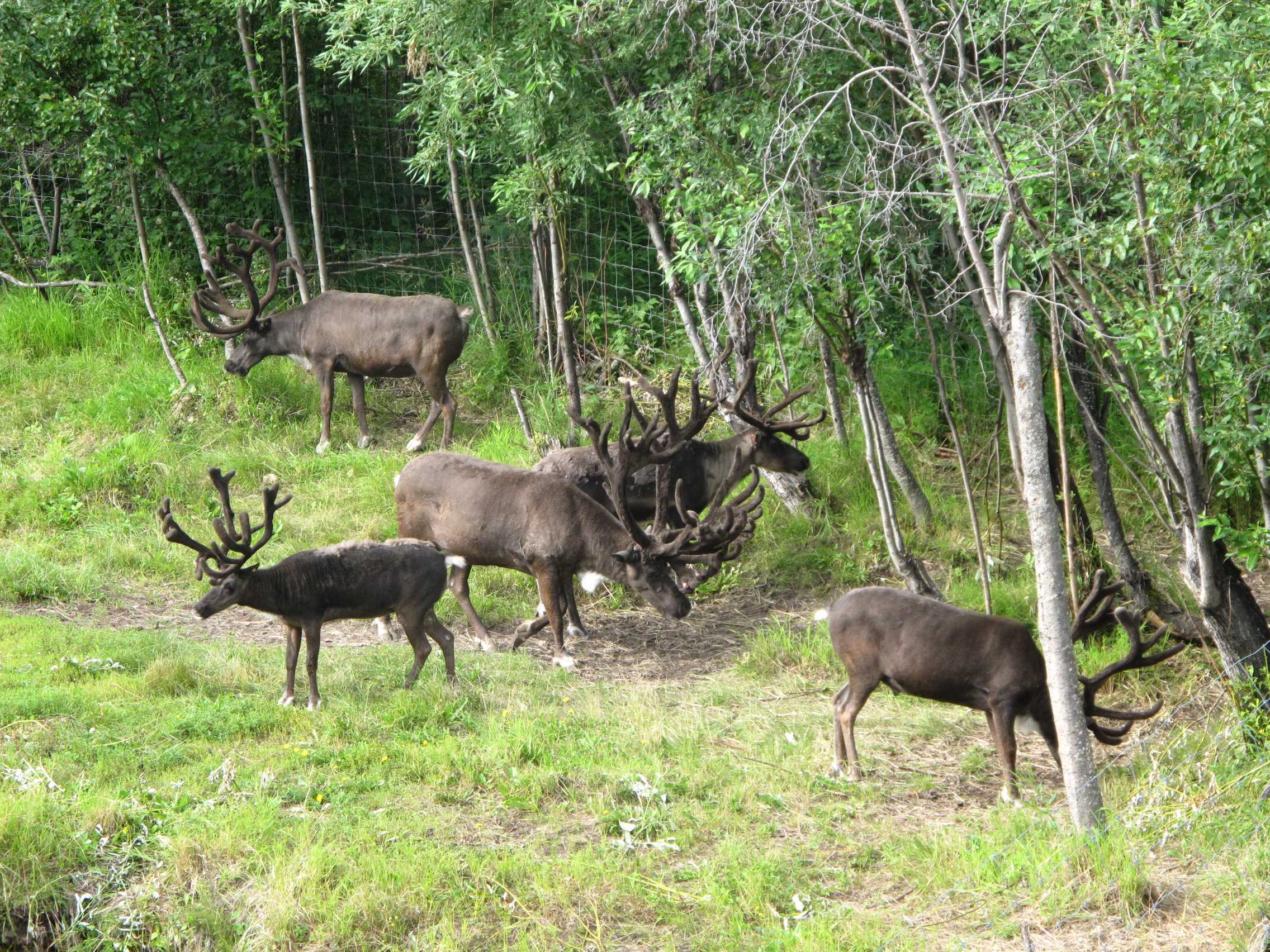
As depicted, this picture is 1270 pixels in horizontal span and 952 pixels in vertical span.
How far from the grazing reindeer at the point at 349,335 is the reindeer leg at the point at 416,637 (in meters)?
4.51

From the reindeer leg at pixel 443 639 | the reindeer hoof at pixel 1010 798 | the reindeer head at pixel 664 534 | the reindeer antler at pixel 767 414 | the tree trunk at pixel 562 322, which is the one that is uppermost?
the tree trunk at pixel 562 322

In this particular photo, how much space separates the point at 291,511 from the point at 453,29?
426 centimetres

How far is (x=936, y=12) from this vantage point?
10133mm

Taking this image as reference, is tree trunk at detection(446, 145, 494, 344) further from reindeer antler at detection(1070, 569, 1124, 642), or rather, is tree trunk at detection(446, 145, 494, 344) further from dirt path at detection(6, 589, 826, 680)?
reindeer antler at detection(1070, 569, 1124, 642)

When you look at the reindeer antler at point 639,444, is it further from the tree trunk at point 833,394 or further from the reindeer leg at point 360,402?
the reindeer leg at point 360,402

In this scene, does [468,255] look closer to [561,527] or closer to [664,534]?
[561,527]

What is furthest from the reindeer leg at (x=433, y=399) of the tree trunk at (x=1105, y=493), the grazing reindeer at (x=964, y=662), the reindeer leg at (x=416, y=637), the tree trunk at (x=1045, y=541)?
the tree trunk at (x=1045, y=541)

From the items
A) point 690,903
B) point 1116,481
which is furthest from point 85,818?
point 1116,481

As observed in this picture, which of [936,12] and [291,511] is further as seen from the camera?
[291,511]

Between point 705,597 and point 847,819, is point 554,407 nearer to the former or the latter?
point 705,597

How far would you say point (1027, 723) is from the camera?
26.6 feet

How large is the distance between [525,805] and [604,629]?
141 inches

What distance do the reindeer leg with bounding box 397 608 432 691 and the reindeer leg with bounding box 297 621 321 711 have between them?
1.82 ft

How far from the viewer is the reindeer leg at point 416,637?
30.3ft
